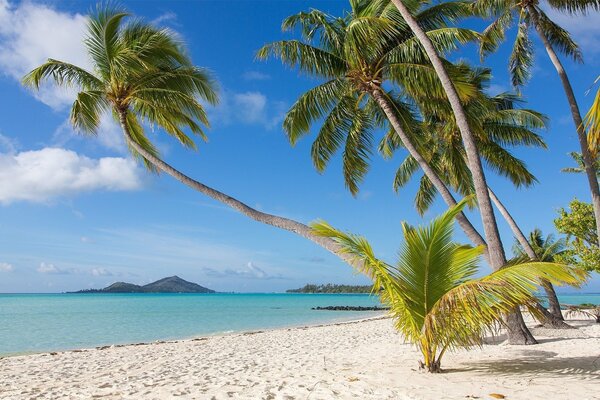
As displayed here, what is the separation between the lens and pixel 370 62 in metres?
10.8

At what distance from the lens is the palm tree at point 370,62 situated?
982 centimetres

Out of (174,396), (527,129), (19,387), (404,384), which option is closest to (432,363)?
(404,384)

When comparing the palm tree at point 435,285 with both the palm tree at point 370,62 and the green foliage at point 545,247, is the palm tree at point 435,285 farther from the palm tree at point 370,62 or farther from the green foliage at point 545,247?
the green foliage at point 545,247

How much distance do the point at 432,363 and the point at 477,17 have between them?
10164 mm

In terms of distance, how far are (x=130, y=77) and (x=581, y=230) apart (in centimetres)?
2063

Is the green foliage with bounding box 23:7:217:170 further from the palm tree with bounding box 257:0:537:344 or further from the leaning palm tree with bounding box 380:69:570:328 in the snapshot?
the leaning palm tree with bounding box 380:69:570:328

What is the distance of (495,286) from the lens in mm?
4949

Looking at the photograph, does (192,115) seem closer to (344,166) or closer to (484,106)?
(344,166)

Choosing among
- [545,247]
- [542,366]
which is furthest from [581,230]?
[542,366]

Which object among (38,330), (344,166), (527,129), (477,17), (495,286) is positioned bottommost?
(38,330)

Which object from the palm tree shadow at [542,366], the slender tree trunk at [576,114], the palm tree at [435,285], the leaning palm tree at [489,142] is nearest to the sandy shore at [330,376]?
the palm tree shadow at [542,366]

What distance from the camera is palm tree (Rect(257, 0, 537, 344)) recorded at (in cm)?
982

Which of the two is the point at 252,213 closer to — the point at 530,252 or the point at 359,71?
the point at 359,71

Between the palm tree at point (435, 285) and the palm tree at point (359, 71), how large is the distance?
13.2 ft
